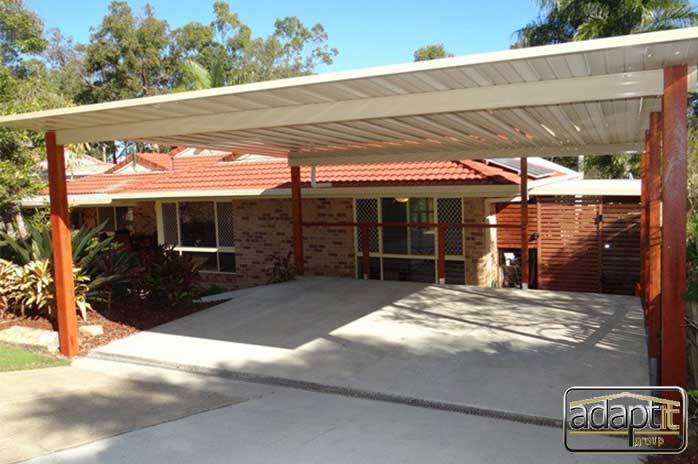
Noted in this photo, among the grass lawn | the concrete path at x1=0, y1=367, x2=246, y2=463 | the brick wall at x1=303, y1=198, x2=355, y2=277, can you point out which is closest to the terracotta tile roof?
the brick wall at x1=303, y1=198, x2=355, y2=277

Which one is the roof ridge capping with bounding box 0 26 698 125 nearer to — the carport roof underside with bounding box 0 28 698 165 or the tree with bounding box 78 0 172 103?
the carport roof underside with bounding box 0 28 698 165

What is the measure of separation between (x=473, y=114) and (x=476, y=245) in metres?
6.20

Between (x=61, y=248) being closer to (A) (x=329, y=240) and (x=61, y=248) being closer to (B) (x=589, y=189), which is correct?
(A) (x=329, y=240)

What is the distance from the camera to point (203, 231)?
15.7 metres

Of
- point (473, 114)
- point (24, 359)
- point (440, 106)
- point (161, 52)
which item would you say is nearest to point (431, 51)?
point (161, 52)

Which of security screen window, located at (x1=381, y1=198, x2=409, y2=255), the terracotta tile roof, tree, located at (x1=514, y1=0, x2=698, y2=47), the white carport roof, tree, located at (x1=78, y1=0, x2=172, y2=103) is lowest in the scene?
security screen window, located at (x1=381, y1=198, x2=409, y2=255)

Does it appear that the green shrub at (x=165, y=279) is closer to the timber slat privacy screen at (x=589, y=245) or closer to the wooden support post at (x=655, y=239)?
the wooden support post at (x=655, y=239)

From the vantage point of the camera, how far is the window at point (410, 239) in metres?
12.9

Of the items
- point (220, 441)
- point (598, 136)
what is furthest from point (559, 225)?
point (220, 441)

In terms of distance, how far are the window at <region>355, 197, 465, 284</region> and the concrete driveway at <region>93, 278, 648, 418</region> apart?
6.86 feet

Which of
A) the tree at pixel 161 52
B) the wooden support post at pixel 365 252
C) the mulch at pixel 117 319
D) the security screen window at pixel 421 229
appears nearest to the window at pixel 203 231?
the wooden support post at pixel 365 252

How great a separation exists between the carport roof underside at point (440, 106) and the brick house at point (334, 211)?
2.51 meters

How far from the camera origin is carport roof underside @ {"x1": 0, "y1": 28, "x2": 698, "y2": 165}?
425cm

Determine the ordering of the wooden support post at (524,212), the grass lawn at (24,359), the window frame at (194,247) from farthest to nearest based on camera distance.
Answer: the window frame at (194,247), the wooden support post at (524,212), the grass lawn at (24,359)
